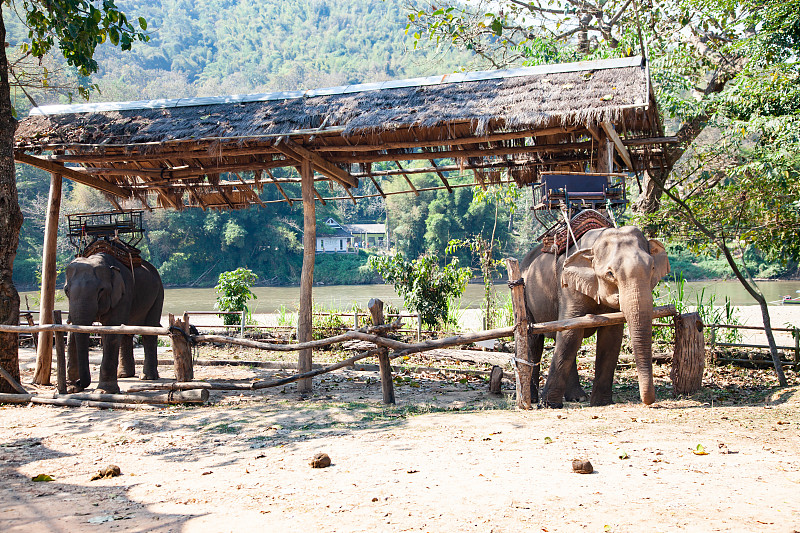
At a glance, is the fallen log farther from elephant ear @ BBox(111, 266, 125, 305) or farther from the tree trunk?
elephant ear @ BBox(111, 266, 125, 305)

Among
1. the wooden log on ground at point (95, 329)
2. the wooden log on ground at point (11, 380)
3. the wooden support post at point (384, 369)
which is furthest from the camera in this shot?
the wooden log on ground at point (11, 380)

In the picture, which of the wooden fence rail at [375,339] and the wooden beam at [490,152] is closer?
the wooden fence rail at [375,339]

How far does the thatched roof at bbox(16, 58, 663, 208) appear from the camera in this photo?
7.31m

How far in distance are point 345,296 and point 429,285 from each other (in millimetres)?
25021

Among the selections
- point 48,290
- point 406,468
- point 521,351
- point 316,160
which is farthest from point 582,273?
point 48,290

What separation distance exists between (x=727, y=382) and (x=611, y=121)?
4.09 metres

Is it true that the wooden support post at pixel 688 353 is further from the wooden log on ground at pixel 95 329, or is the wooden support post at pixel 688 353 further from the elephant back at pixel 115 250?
the elephant back at pixel 115 250

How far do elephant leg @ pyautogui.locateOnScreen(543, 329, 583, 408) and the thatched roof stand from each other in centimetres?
229

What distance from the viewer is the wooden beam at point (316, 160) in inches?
310

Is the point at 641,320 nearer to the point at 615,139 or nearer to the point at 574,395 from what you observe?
the point at 574,395

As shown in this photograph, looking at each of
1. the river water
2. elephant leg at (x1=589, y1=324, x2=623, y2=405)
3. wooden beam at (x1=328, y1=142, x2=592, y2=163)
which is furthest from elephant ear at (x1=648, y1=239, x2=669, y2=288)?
the river water

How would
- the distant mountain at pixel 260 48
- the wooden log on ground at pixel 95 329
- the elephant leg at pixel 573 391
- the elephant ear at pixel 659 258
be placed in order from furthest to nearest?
the distant mountain at pixel 260 48, the elephant leg at pixel 573 391, the wooden log on ground at pixel 95 329, the elephant ear at pixel 659 258

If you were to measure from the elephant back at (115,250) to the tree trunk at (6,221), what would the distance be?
4.07 ft

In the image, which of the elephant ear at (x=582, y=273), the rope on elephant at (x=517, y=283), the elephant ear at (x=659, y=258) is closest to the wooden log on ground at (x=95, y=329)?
the rope on elephant at (x=517, y=283)
